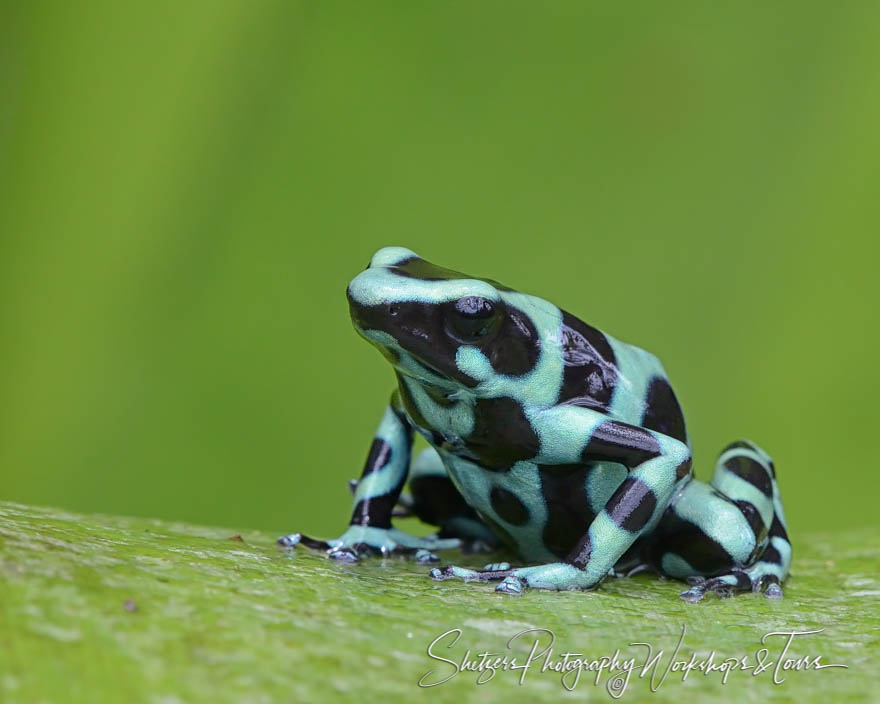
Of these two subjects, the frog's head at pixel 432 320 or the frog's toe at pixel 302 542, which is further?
the frog's toe at pixel 302 542

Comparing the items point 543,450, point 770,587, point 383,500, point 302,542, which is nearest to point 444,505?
point 383,500

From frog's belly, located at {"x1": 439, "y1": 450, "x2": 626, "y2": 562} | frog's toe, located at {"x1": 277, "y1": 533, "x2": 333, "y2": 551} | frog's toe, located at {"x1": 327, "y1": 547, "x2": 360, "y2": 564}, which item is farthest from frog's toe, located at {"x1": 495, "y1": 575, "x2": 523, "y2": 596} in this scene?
frog's toe, located at {"x1": 277, "y1": 533, "x2": 333, "y2": 551}

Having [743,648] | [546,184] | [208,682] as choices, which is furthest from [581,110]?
[208,682]

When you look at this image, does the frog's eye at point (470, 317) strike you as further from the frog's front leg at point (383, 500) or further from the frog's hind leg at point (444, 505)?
the frog's hind leg at point (444, 505)

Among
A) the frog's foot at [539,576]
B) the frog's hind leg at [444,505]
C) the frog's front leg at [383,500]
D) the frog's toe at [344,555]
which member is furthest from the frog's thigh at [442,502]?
the frog's foot at [539,576]

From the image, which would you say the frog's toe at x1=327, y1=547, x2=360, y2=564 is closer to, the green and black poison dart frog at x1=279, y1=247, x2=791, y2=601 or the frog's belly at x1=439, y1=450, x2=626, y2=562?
the green and black poison dart frog at x1=279, y1=247, x2=791, y2=601
